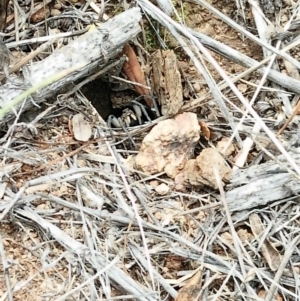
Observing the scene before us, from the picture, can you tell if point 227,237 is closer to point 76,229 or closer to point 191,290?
point 191,290

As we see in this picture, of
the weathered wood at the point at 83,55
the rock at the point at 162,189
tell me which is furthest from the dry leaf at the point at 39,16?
the rock at the point at 162,189

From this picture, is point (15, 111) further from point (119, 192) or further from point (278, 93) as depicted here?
point (278, 93)

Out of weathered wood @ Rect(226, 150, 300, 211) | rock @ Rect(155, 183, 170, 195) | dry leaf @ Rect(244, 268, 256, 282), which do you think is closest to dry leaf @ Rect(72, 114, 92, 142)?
rock @ Rect(155, 183, 170, 195)

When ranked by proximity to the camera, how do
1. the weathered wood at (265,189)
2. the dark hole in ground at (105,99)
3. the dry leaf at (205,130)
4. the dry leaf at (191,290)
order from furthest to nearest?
1. the dark hole in ground at (105,99)
2. the dry leaf at (205,130)
3. the weathered wood at (265,189)
4. the dry leaf at (191,290)

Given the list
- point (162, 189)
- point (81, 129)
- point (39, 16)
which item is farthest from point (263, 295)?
point (39, 16)

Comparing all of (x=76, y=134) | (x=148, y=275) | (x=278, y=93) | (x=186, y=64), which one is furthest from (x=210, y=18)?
(x=148, y=275)

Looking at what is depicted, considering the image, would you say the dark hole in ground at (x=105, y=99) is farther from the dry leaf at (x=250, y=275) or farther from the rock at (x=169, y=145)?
the dry leaf at (x=250, y=275)
